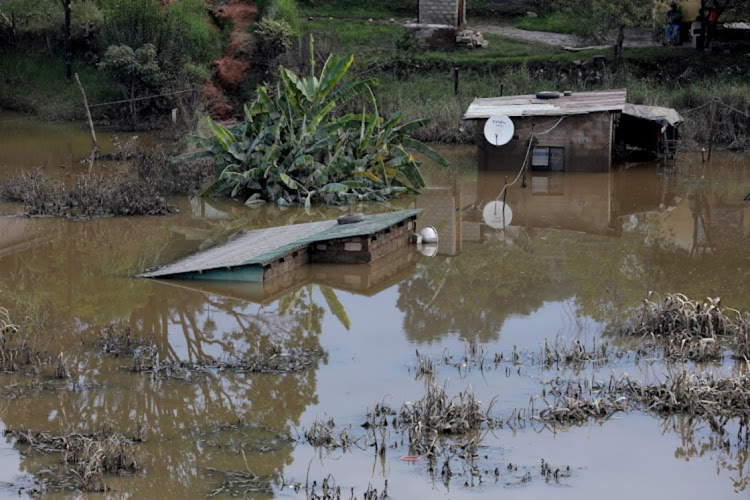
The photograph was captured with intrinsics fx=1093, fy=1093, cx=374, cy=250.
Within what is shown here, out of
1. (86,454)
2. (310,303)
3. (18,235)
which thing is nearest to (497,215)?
(310,303)

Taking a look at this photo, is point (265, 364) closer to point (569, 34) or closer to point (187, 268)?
point (187, 268)

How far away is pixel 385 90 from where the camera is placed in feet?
86.3

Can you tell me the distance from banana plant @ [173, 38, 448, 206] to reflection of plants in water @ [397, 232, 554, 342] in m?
3.22

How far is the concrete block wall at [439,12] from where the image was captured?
2922 centimetres

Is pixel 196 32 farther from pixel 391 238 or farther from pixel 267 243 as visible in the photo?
pixel 267 243

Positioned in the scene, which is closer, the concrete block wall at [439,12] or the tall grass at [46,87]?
the tall grass at [46,87]

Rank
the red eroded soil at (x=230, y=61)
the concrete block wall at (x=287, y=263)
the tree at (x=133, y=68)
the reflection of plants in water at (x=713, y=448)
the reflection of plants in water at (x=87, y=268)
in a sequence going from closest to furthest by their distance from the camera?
the reflection of plants in water at (x=713, y=448)
the reflection of plants in water at (x=87, y=268)
the concrete block wall at (x=287, y=263)
the tree at (x=133, y=68)
the red eroded soil at (x=230, y=61)

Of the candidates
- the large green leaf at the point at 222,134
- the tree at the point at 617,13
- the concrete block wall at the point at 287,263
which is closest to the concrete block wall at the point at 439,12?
the tree at the point at 617,13

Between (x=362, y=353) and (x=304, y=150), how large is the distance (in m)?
7.23

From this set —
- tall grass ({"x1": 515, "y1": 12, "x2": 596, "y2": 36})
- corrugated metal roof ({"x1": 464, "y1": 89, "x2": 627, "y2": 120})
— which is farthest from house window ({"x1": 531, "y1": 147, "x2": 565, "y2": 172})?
tall grass ({"x1": 515, "y1": 12, "x2": 596, "y2": 36})

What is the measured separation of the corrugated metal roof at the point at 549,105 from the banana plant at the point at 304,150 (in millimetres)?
2761

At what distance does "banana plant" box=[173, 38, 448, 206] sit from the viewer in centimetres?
1689

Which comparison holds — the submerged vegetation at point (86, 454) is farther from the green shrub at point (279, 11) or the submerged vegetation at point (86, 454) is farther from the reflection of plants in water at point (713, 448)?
the green shrub at point (279, 11)

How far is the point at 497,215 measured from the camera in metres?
16.9
